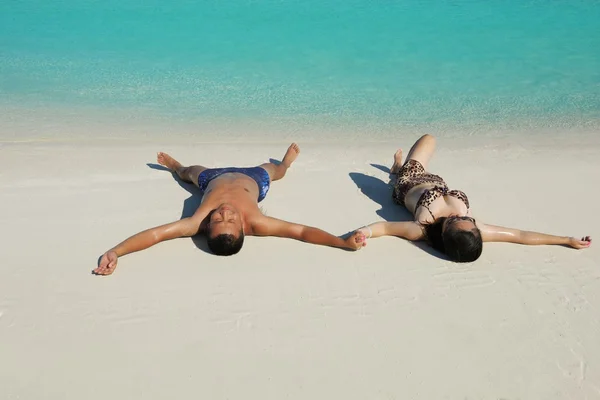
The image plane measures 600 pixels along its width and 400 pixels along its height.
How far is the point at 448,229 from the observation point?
5.55 meters

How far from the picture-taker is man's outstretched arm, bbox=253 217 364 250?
567 centimetres

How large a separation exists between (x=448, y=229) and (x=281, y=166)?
232 centimetres

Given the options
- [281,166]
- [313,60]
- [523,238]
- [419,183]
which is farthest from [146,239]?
[313,60]

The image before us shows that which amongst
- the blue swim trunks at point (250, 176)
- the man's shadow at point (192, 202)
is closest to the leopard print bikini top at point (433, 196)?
the blue swim trunks at point (250, 176)

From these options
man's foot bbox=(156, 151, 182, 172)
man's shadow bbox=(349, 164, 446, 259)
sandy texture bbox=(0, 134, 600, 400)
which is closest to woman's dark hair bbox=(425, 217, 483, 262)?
sandy texture bbox=(0, 134, 600, 400)

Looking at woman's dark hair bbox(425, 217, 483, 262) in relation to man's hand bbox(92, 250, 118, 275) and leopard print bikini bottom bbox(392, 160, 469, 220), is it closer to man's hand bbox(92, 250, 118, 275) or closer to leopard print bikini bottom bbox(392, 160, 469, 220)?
leopard print bikini bottom bbox(392, 160, 469, 220)

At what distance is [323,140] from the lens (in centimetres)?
877

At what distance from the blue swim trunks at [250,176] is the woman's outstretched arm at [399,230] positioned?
1266 millimetres

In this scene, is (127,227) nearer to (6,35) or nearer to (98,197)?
(98,197)

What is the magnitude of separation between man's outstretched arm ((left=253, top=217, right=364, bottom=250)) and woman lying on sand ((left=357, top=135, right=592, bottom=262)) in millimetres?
249

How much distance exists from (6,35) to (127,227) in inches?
384

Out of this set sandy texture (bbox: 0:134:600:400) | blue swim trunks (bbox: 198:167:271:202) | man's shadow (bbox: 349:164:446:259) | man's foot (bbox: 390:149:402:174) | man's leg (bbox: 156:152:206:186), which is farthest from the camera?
man's foot (bbox: 390:149:402:174)

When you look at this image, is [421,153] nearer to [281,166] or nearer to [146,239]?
[281,166]

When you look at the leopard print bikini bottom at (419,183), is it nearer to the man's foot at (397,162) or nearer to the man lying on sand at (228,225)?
the man's foot at (397,162)
